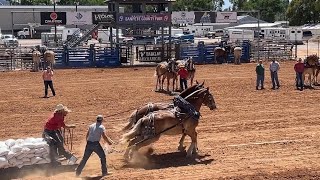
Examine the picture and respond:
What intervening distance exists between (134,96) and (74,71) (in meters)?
12.6

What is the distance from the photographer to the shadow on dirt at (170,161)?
1197cm

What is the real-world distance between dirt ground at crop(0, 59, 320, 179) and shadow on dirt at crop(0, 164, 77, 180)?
11 cm

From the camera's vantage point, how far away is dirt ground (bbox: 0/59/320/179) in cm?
1152

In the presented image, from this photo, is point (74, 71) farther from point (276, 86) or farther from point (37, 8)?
point (37, 8)

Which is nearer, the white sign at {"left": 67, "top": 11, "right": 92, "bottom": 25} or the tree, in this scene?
the white sign at {"left": 67, "top": 11, "right": 92, "bottom": 25}

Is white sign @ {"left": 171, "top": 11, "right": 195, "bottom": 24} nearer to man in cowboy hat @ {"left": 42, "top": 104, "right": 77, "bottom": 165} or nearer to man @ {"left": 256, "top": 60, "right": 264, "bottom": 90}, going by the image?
man @ {"left": 256, "top": 60, "right": 264, "bottom": 90}

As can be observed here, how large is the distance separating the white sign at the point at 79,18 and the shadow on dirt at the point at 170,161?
31970mm

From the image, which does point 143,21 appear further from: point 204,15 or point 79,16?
point 204,15

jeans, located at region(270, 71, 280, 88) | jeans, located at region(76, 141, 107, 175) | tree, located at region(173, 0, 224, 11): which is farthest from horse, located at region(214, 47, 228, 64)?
tree, located at region(173, 0, 224, 11)

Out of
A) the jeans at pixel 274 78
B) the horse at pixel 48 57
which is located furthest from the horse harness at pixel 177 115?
the horse at pixel 48 57

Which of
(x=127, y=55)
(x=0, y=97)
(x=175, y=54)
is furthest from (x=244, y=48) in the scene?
(x=0, y=97)

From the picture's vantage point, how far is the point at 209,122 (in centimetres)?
1711

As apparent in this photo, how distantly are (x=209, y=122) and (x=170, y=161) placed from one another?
16.4ft

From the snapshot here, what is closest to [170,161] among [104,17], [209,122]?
[209,122]
